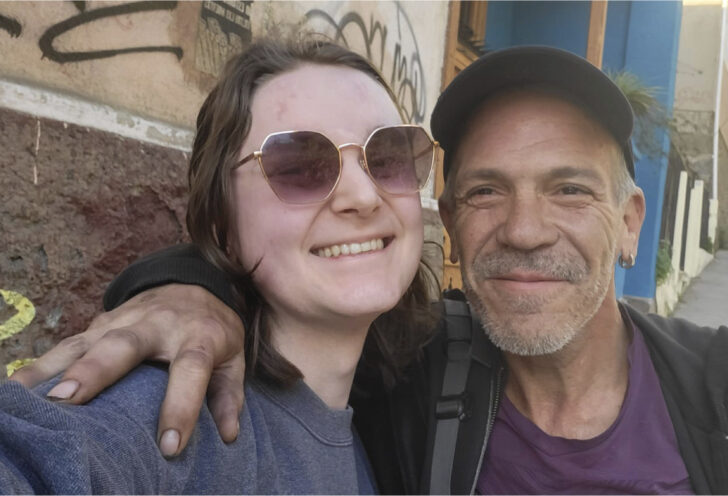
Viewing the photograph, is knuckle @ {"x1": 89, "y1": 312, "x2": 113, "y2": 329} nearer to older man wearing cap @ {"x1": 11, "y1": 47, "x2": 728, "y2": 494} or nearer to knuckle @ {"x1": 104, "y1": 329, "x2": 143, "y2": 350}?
knuckle @ {"x1": 104, "y1": 329, "x2": 143, "y2": 350}

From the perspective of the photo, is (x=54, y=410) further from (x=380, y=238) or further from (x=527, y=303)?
(x=527, y=303)

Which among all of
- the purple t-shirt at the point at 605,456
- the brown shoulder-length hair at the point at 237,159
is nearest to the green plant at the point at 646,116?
the purple t-shirt at the point at 605,456

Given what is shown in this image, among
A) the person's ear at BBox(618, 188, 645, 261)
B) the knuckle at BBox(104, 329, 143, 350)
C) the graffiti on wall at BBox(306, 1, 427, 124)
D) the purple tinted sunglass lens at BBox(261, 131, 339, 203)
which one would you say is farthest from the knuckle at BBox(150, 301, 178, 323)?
the graffiti on wall at BBox(306, 1, 427, 124)

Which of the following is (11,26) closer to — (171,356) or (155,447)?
(171,356)

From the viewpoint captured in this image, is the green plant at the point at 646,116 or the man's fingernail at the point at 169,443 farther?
the green plant at the point at 646,116

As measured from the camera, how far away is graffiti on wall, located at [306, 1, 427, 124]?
343 cm

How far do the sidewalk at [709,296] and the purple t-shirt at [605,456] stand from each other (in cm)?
526

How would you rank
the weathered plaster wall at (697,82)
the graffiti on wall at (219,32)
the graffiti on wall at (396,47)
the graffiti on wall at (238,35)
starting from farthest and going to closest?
1. the weathered plaster wall at (697,82)
2. the graffiti on wall at (396,47)
3. the graffiti on wall at (219,32)
4. the graffiti on wall at (238,35)

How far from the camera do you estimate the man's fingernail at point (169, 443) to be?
86 centimetres

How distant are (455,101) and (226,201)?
819 mm

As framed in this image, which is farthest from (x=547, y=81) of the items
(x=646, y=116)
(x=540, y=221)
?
(x=646, y=116)

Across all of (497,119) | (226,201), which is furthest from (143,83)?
(497,119)

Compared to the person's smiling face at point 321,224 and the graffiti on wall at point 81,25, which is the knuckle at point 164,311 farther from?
the graffiti on wall at point 81,25

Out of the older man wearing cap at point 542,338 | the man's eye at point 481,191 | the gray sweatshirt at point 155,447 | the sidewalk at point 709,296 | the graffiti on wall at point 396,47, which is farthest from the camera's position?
the sidewalk at point 709,296
